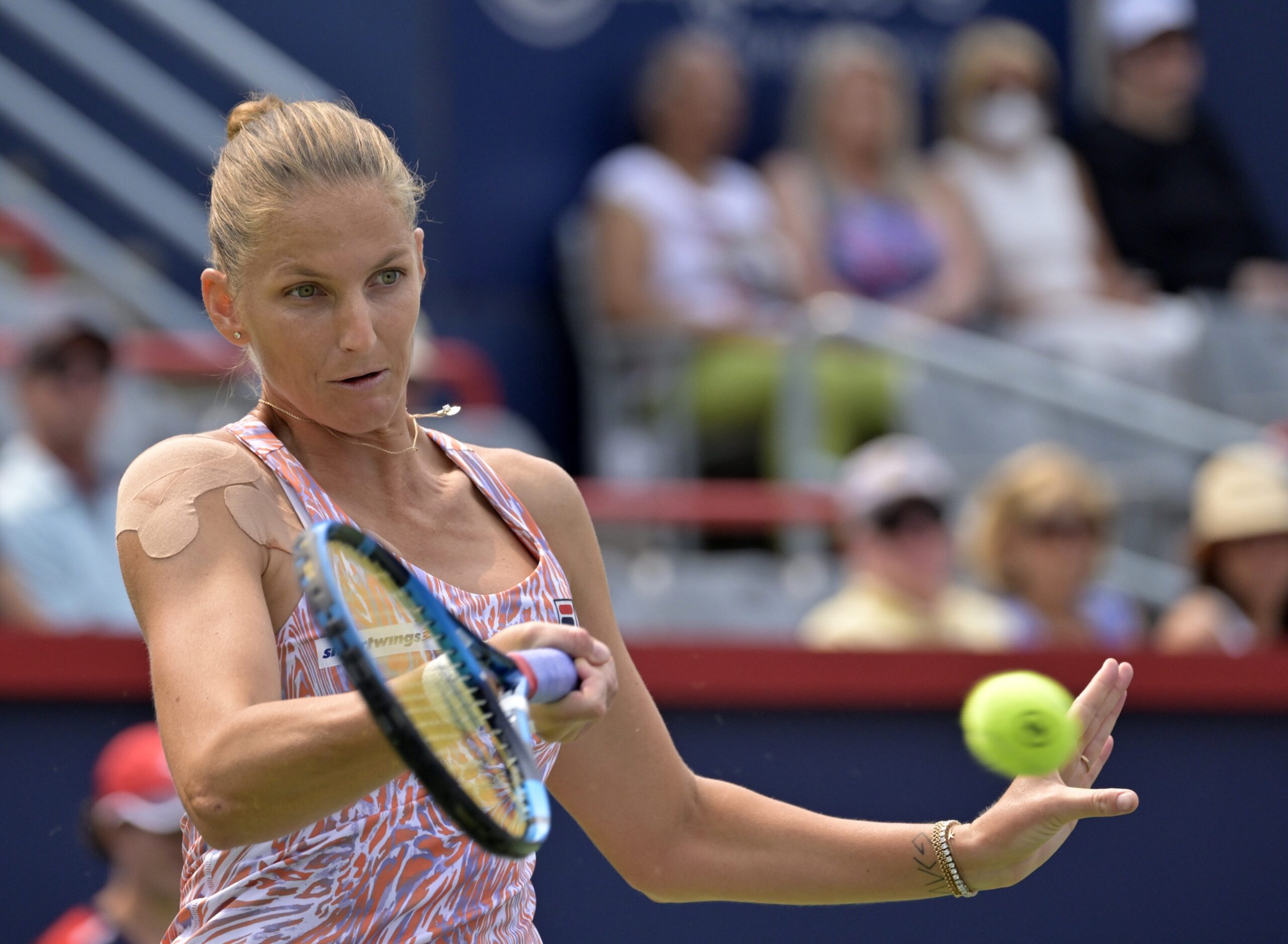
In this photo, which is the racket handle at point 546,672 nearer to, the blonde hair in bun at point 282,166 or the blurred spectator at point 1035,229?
the blonde hair in bun at point 282,166

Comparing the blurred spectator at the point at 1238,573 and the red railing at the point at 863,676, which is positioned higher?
the red railing at the point at 863,676

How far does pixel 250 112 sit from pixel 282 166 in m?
0.15

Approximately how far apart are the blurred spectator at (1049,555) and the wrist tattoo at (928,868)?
252 centimetres

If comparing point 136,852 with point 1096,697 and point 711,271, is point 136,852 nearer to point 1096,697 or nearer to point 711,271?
point 1096,697

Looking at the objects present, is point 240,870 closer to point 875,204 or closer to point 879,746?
point 879,746

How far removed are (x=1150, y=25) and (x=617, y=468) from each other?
275 cm

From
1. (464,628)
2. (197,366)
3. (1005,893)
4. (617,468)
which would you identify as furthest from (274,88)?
(464,628)

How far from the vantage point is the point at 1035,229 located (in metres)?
6.43

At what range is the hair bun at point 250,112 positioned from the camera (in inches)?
71.6

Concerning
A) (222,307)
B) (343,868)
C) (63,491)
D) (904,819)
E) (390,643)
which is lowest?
(904,819)

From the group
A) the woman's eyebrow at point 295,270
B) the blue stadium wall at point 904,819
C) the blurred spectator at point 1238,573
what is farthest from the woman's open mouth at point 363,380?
the blurred spectator at point 1238,573

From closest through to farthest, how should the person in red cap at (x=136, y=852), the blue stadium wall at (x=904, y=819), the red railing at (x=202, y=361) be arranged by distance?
1. the person in red cap at (x=136, y=852)
2. the blue stadium wall at (x=904, y=819)
3. the red railing at (x=202, y=361)

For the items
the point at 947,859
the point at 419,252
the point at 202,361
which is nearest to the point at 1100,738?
the point at 947,859

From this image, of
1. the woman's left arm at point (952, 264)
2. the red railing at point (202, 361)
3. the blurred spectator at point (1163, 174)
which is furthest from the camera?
the blurred spectator at point (1163, 174)
